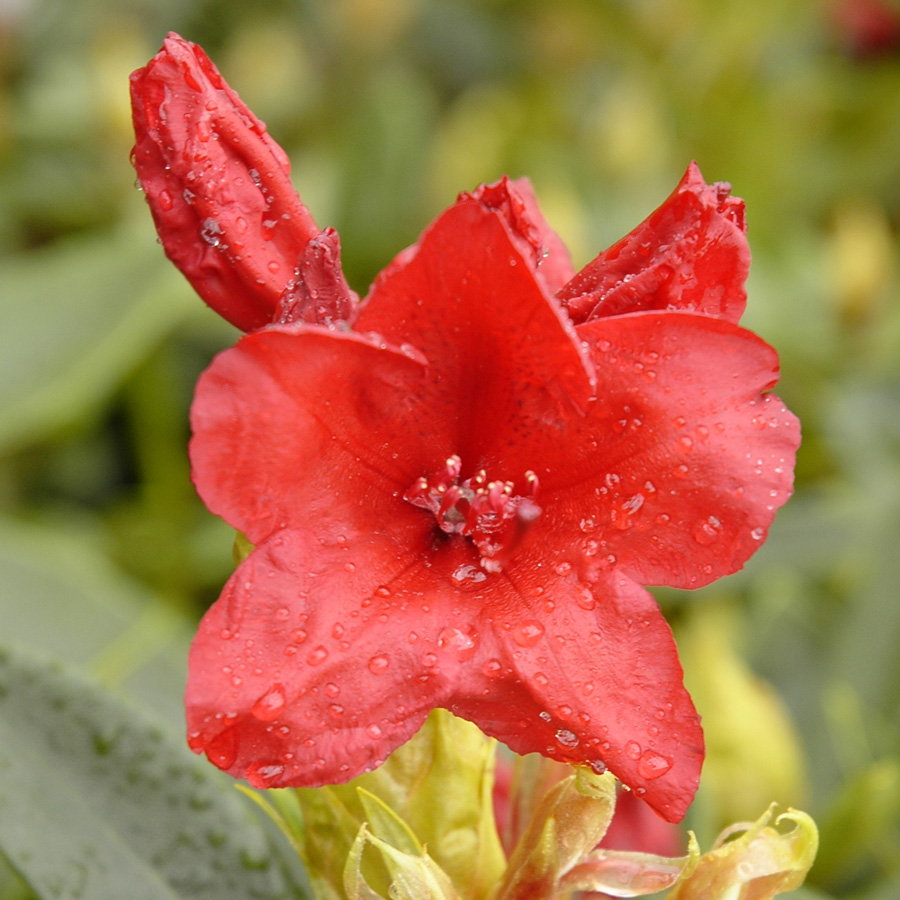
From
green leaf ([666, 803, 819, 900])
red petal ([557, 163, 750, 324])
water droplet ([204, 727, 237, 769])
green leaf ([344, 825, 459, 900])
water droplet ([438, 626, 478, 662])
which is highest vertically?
red petal ([557, 163, 750, 324])

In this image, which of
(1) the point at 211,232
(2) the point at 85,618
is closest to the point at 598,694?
(1) the point at 211,232

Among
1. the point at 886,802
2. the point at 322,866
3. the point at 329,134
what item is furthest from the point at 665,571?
the point at 329,134

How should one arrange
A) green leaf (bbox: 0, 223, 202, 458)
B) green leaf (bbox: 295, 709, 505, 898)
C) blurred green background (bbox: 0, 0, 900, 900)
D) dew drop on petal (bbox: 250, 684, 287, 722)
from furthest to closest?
green leaf (bbox: 0, 223, 202, 458) < blurred green background (bbox: 0, 0, 900, 900) < green leaf (bbox: 295, 709, 505, 898) < dew drop on petal (bbox: 250, 684, 287, 722)

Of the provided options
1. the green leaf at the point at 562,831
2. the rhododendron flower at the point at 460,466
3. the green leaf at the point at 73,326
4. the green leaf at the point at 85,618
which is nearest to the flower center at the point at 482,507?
the rhododendron flower at the point at 460,466

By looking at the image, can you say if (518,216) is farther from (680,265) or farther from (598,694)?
(598,694)

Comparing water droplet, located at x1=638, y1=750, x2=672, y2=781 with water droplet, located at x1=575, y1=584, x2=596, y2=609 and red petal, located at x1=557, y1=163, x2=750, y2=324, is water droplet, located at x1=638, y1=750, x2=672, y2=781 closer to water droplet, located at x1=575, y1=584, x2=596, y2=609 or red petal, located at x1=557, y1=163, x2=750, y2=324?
water droplet, located at x1=575, y1=584, x2=596, y2=609

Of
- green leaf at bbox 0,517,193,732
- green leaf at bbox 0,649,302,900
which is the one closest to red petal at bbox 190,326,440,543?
green leaf at bbox 0,649,302,900
